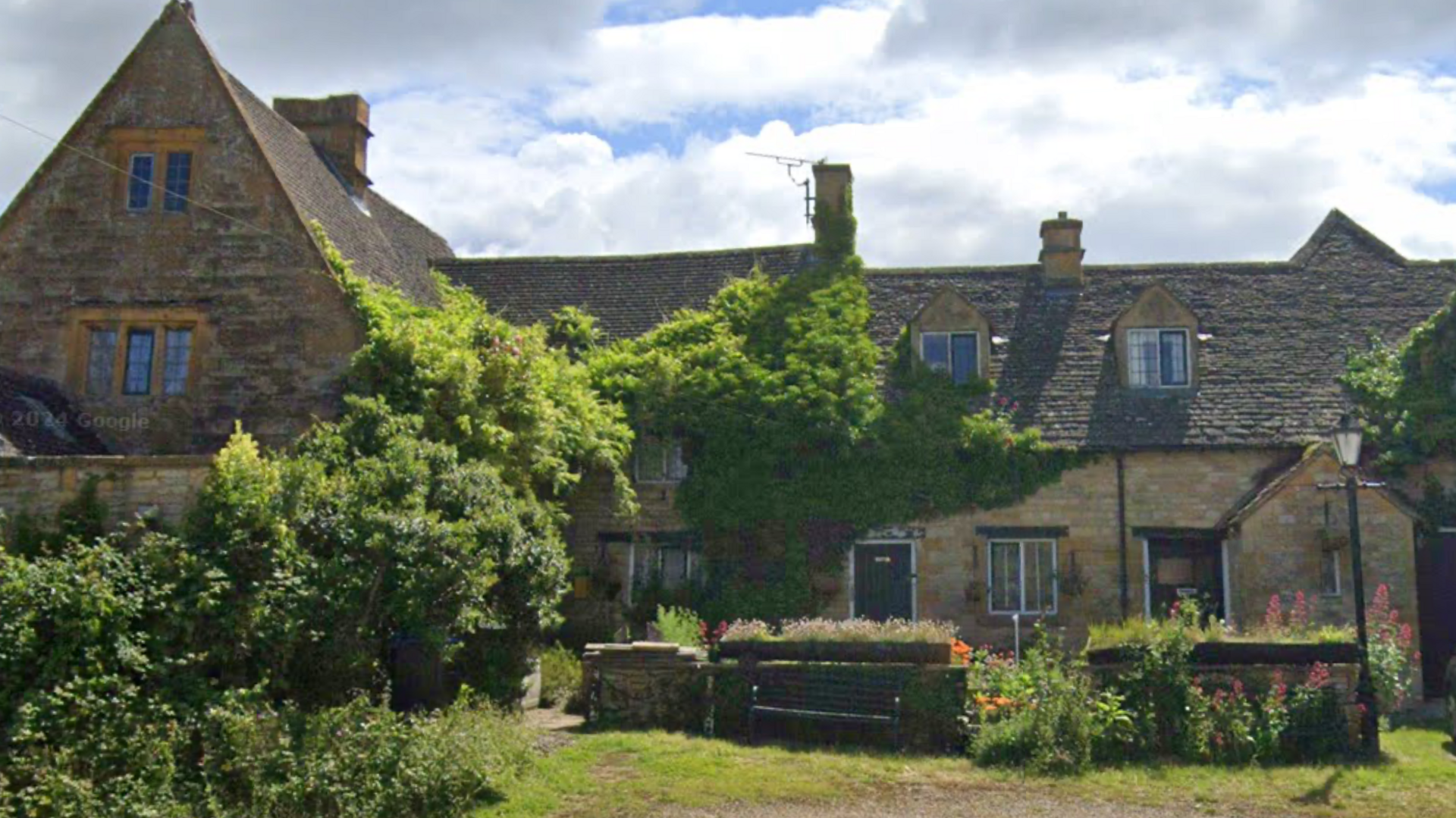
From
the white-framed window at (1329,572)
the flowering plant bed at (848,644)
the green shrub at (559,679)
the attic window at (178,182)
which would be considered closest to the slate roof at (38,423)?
the attic window at (178,182)

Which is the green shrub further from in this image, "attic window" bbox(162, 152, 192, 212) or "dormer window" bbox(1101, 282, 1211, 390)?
"dormer window" bbox(1101, 282, 1211, 390)

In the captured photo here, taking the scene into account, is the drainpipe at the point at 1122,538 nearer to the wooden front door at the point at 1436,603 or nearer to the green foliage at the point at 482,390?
the wooden front door at the point at 1436,603

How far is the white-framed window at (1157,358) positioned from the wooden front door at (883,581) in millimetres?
5674

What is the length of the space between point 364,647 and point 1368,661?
455 inches

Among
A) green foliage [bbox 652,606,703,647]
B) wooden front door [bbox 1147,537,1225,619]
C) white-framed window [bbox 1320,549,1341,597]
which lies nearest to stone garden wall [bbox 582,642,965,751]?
green foliage [bbox 652,606,703,647]

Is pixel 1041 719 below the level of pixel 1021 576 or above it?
below

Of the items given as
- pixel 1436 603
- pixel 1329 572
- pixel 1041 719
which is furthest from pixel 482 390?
pixel 1436 603

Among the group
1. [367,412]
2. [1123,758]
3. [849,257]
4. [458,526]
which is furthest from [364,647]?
[849,257]

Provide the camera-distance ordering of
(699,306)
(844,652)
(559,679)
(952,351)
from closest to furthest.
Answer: (844,652)
(559,679)
(952,351)
(699,306)

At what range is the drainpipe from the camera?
2406cm

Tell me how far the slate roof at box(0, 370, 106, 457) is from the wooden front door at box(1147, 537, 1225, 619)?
17.1 m

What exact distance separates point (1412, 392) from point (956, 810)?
1577 cm

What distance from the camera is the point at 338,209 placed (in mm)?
24562

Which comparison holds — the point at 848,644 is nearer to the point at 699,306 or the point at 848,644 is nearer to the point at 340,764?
the point at 340,764
